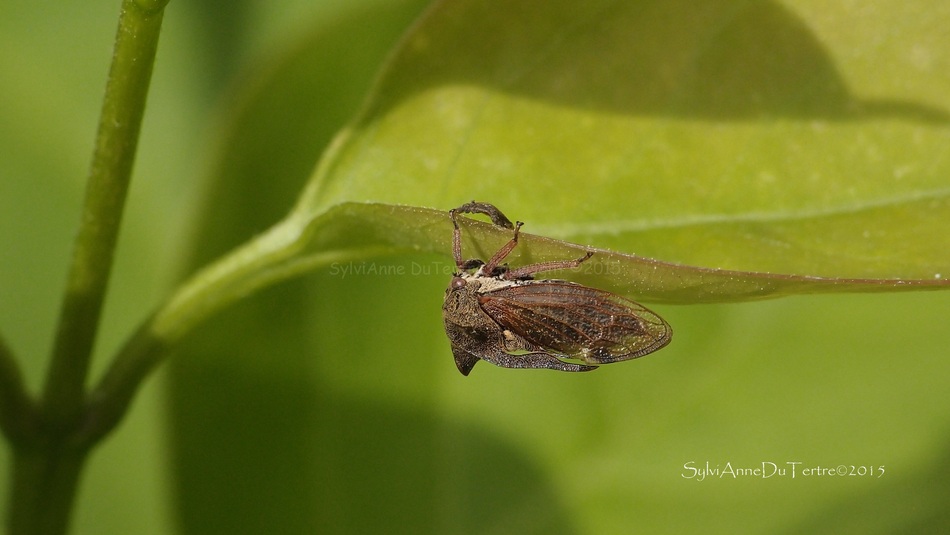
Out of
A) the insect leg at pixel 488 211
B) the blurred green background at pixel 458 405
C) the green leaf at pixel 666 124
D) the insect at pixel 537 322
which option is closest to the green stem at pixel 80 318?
the green leaf at pixel 666 124

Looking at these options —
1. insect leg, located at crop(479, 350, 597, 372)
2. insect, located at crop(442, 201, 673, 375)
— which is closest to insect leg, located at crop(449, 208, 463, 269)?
insect, located at crop(442, 201, 673, 375)

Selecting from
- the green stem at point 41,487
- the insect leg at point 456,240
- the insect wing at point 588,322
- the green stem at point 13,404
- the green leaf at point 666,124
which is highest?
the green leaf at point 666,124

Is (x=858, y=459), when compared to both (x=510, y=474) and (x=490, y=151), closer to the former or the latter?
(x=510, y=474)

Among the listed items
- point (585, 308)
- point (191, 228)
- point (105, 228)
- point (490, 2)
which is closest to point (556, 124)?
point (490, 2)

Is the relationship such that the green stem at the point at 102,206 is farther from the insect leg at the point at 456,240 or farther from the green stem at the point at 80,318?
the insect leg at the point at 456,240

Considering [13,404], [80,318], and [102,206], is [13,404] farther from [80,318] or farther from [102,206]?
[102,206]

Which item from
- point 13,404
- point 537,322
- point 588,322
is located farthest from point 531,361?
point 13,404
